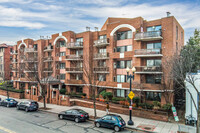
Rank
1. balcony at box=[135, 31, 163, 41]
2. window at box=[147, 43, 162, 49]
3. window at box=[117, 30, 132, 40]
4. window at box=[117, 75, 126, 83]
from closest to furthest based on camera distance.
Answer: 1. balcony at box=[135, 31, 163, 41]
2. window at box=[147, 43, 162, 49]
3. window at box=[117, 30, 132, 40]
4. window at box=[117, 75, 126, 83]

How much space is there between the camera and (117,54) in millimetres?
27234

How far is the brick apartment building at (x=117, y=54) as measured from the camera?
23078 mm

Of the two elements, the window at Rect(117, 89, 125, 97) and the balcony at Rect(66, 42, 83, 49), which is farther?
the balcony at Rect(66, 42, 83, 49)

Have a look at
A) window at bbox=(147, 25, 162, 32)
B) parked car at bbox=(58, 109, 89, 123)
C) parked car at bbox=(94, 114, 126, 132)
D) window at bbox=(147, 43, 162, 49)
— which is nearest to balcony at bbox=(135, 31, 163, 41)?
window at bbox=(147, 43, 162, 49)

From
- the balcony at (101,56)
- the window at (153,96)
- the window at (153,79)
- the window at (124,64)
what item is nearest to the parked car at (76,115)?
the window at (153,96)

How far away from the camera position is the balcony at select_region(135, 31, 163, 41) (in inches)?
903

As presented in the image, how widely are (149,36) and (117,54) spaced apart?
20.5 feet

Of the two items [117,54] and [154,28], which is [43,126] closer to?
[117,54]

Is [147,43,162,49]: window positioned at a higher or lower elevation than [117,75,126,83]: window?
higher

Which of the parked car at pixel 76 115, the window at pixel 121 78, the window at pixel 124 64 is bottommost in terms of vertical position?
the parked car at pixel 76 115

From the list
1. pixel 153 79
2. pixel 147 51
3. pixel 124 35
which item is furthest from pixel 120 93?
pixel 124 35

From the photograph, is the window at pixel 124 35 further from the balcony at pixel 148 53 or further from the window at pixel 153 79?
the window at pixel 153 79

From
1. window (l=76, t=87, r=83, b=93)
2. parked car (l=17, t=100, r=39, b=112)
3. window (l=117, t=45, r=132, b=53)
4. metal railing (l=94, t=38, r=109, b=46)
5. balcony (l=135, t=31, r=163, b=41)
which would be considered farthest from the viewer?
window (l=76, t=87, r=83, b=93)

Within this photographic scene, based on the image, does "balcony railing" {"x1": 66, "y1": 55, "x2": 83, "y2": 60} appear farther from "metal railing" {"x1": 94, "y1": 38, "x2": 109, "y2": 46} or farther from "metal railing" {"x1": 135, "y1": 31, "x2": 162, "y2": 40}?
"metal railing" {"x1": 135, "y1": 31, "x2": 162, "y2": 40}
